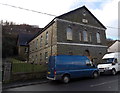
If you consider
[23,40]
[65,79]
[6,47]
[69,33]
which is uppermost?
[23,40]

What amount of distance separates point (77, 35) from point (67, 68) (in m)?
9.79

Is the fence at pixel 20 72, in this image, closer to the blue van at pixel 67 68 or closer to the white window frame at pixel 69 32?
the blue van at pixel 67 68

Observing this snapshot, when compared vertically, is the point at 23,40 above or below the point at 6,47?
above

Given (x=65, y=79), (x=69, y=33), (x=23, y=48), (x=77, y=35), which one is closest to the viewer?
(x=65, y=79)

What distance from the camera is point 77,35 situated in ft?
63.3

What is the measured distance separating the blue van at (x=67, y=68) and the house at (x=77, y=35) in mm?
5636

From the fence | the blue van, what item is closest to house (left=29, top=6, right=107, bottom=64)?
the fence

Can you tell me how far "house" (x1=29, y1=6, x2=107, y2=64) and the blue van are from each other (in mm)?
5636

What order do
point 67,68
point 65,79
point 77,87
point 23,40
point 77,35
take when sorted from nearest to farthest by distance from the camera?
1. point 77,87
2. point 65,79
3. point 67,68
4. point 77,35
5. point 23,40

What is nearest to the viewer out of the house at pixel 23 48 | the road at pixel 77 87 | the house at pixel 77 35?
the road at pixel 77 87

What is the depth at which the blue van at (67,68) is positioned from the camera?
400 inches

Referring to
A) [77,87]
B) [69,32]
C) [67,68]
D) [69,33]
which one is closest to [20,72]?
[67,68]

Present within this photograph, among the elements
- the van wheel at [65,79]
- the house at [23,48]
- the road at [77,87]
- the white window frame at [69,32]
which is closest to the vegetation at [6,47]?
the house at [23,48]

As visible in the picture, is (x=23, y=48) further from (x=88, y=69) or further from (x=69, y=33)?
(x=88, y=69)
